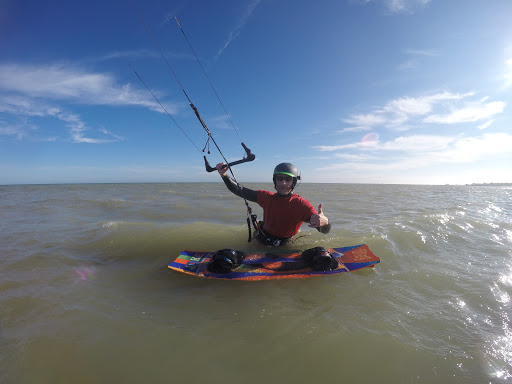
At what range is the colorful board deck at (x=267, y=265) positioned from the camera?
5254 millimetres

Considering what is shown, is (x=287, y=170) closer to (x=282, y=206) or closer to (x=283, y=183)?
(x=283, y=183)

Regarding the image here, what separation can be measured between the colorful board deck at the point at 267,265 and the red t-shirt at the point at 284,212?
0.79m

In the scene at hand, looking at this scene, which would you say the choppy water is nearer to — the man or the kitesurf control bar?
the man

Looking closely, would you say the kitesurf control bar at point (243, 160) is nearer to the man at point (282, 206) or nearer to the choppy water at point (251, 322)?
the man at point (282, 206)

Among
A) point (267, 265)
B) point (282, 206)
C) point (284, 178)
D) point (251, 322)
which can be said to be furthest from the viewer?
point (282, 206)

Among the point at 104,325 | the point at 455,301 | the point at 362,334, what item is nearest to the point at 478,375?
the point at 362,334

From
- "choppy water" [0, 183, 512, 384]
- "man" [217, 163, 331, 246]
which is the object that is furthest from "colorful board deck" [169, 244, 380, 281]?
"man" [217, 163, 331, 246]

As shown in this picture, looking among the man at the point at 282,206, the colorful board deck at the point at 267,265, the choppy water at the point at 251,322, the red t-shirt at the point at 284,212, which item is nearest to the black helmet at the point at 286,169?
the man at the point at 282,206

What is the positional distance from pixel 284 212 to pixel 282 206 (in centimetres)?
18

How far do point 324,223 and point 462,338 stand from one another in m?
2.84

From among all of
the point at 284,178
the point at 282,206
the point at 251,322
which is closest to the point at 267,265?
the point at 282,206

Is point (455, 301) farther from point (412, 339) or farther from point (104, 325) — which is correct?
point (104, 325)

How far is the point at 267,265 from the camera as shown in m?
5.80

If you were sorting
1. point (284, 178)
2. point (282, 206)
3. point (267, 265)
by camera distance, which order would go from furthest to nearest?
point (282, 206) → point (284, 178) → point (267, 265)
